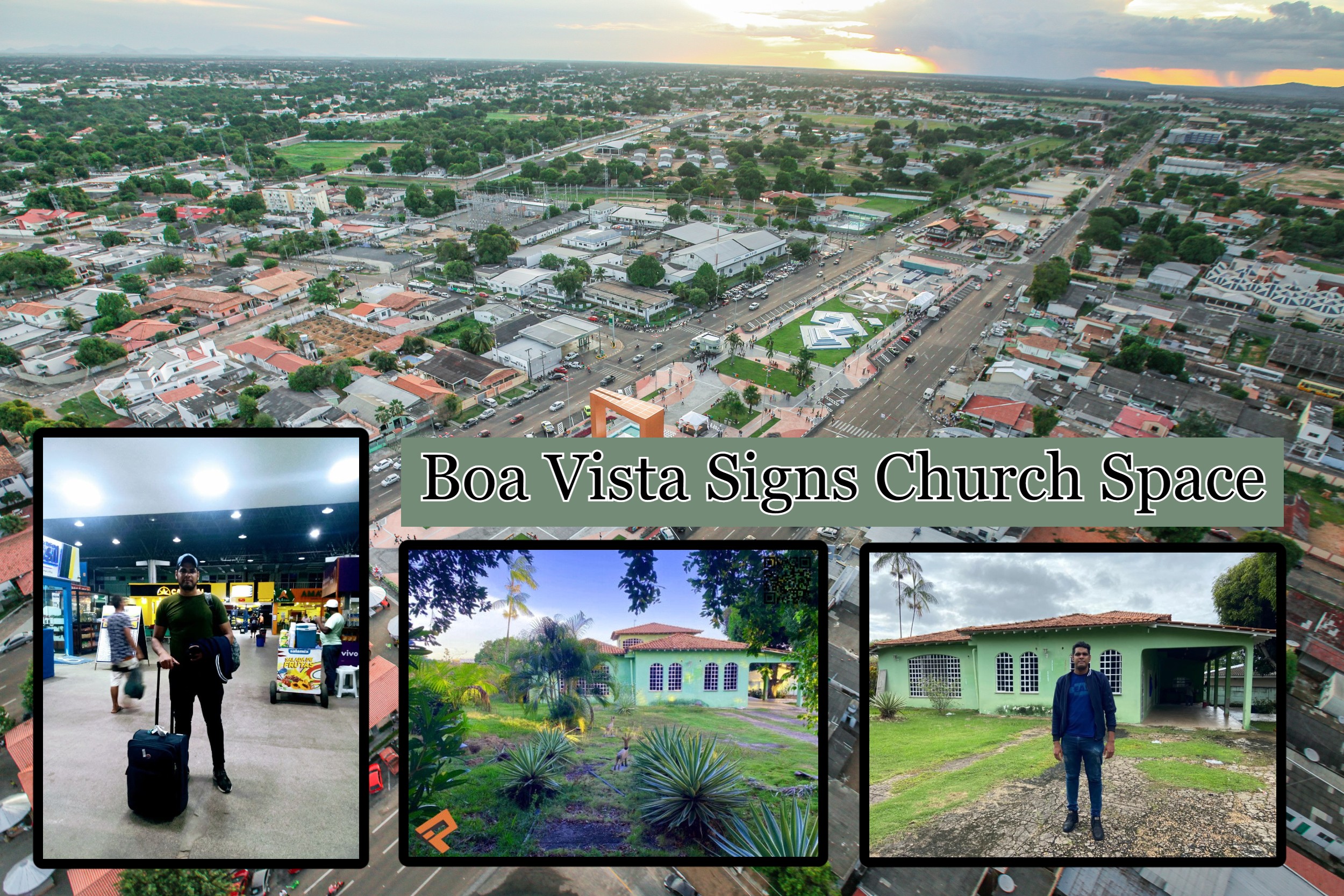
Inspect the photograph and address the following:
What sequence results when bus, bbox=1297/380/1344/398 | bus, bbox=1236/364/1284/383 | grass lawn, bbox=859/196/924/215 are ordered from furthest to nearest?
1. grass lawn, bbox=859/196/924/215
2. bus, bbox=1236/364/1284/383
3. bus, bbox=1297/380/1344/398

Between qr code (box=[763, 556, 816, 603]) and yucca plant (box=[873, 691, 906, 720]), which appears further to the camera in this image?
yucca plant (box=[873, 691, 906, 720])

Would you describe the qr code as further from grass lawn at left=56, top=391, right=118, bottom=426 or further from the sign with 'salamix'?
grass lawn at left=56, top=391, right=118, bottom=426

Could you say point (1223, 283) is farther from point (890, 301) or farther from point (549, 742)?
point (549, 742)

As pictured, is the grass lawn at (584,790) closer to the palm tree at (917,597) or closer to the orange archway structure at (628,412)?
the palm tree at (917,597)

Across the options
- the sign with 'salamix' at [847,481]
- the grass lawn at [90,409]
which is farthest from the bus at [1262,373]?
the grass lawn at [90,409]

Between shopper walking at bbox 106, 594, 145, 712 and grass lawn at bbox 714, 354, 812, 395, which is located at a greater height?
grass lawn at bbox 714, 354, 812, 395

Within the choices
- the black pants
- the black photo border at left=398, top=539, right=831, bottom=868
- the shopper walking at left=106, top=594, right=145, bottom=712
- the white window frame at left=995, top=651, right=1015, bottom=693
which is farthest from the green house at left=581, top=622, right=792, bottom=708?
the shopper walking at left=106, top=594, right=145, bottom=712

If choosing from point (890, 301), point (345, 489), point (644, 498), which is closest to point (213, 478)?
point (345, 489)
